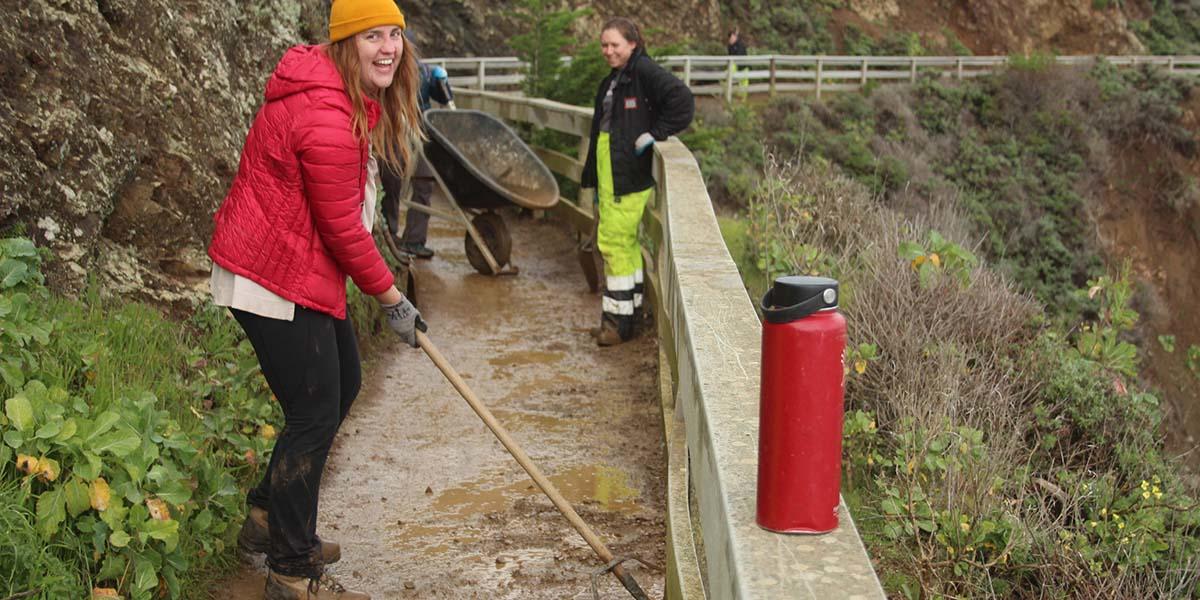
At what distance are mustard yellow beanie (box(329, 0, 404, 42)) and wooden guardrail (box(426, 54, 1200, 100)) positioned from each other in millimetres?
22314

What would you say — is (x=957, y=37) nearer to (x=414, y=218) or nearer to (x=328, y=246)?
(x=414, y=218)

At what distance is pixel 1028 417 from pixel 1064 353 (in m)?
1.10

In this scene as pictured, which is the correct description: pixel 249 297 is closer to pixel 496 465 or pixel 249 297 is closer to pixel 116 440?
pixel 116 440

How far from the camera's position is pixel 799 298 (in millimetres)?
2365

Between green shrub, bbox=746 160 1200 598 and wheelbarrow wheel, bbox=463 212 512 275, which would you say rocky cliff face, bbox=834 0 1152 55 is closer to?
wheelbarrow wheel, bbox=463 212 512 275

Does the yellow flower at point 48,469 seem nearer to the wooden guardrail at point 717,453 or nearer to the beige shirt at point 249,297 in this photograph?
the beige shirt at point 249,297

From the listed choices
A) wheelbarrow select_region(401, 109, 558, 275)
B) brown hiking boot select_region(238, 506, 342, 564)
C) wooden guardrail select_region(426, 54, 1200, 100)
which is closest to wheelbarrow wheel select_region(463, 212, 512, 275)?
wheelbarrow select_region(401, 109, 558, 275)

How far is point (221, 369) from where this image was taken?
523cm

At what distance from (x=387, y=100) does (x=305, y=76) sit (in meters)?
0.35

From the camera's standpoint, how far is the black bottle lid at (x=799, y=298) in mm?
2355

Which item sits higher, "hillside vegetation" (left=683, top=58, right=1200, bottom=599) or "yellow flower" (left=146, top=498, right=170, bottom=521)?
"yellow flower" (left=146, top=498, right=170, bottom=521)

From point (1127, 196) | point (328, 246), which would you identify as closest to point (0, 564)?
point (328, 246)

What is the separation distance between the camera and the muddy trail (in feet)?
14.7

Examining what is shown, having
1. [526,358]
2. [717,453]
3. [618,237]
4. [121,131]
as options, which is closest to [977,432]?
[717,453]
